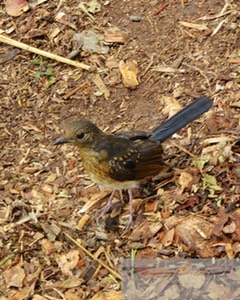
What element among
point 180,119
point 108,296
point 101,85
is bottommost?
point 108,296

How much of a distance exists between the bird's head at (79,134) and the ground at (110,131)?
0.53 m

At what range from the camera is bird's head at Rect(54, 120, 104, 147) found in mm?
6016

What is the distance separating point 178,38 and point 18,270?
9.06ft

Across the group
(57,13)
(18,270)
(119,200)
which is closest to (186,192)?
(119,200)

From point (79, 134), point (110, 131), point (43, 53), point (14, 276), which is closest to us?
point (14, 276)

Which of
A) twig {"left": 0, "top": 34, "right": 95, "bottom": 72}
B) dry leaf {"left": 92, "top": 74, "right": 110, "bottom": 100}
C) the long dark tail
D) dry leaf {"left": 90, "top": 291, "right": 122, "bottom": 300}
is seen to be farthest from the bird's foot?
twig {"left": 0, "top": 34, "right": 95, "bottom": 72}

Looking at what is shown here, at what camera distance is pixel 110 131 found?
684 cm

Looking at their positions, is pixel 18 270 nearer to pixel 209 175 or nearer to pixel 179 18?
pixel 209 175

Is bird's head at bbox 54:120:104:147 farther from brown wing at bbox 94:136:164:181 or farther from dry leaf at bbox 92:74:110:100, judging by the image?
dry leaf at bbox 92:74:110:100

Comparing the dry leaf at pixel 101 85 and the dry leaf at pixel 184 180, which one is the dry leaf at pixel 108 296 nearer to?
the dry leaf at pixel 184 180

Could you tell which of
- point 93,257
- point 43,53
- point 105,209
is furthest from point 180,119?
point 43,53

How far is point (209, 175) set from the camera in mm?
6070

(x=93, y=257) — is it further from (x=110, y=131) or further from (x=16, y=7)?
(x=16, y=7)

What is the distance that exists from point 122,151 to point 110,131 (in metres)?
0.74
